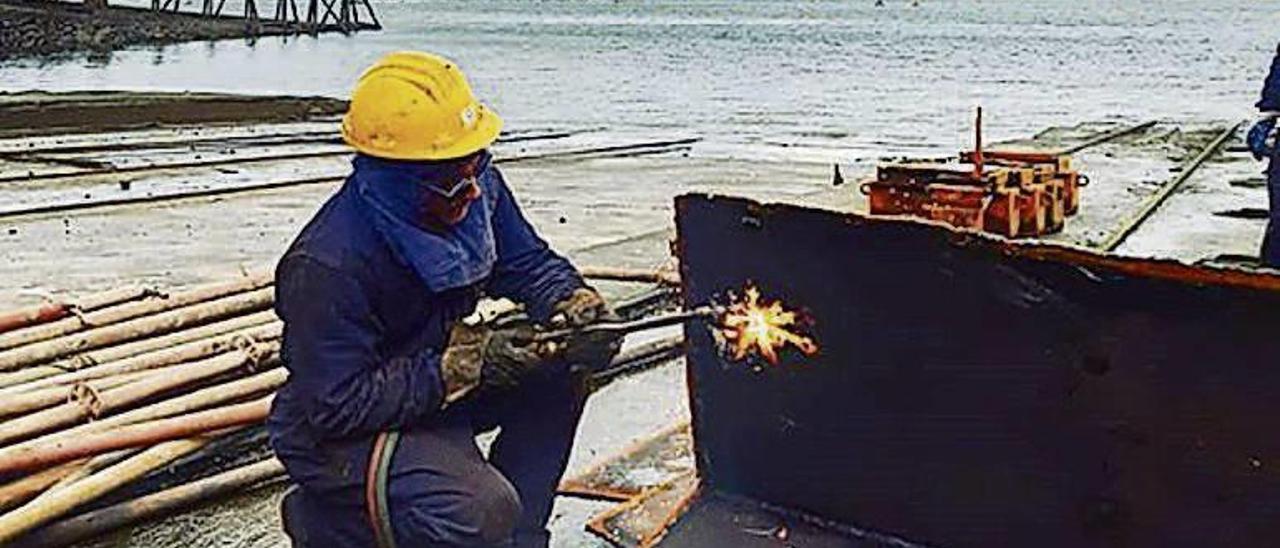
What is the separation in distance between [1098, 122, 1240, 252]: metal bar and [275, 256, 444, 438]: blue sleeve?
5.61 meters

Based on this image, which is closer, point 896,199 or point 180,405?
point 180,405

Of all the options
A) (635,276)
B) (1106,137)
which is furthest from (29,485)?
(1106,137)

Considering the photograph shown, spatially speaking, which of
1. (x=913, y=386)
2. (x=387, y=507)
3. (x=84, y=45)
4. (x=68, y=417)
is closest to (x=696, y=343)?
(x=913, y=386)

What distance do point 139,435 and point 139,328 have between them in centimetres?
109

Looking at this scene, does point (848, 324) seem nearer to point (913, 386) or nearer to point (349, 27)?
point (913, 386)

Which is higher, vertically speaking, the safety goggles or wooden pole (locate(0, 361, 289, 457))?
the safety goggles

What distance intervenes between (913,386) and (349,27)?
61386 millimetres

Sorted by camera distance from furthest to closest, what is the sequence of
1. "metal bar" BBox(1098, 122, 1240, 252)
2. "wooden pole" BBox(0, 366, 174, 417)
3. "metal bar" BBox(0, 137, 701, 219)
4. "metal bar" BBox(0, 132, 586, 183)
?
"metal bar" BBox(0, 132, 586, 183) → "metal bar" BBox(0, 137, 701, 219) → "metal bar" BBox(1098, 122, 1240, 252) → "wooden pole" BBox(0, 366, 174, 417)

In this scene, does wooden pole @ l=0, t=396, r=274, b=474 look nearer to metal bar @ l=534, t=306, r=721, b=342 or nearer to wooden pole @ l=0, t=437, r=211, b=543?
wooden pole @ l=0, t=437, r=211, b=543

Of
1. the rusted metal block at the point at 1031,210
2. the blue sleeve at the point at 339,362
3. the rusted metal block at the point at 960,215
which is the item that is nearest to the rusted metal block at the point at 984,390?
the blue sleeve at the point at 339,362

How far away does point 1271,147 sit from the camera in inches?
243

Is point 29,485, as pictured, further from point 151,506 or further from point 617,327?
point 617,327

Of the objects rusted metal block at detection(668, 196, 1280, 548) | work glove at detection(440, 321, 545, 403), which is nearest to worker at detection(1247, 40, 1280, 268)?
rusted metal block at detection(668, 196, 1280, 548)

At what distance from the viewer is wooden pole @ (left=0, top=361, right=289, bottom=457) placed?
4344mm
